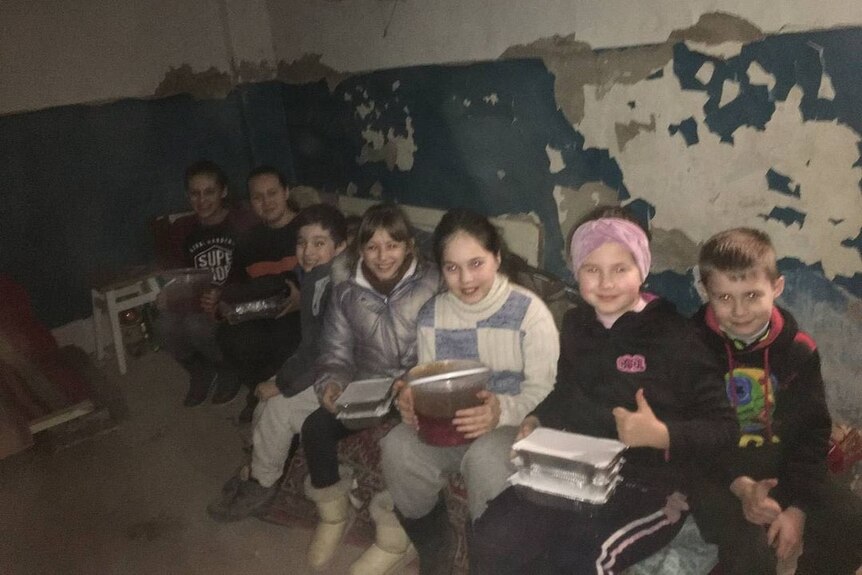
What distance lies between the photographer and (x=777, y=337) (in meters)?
1.69

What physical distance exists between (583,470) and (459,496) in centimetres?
59

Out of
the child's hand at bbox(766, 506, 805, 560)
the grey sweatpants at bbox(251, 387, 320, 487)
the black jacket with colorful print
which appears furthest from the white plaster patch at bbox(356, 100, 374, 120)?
the child's hand at bbox(766, 506, 805, 560)

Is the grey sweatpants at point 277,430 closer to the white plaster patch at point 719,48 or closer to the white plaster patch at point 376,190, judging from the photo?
the white plaster patch at point 376,190

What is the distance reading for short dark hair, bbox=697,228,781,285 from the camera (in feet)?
5.46

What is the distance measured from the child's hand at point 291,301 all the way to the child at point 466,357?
1014 millimetres

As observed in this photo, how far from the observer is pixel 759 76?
1990mm

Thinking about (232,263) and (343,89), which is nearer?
(232,263)

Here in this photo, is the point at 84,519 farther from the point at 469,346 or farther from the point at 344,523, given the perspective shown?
the point at 469,346

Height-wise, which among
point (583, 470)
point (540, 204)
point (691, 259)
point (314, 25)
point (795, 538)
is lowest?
point (795, 538)

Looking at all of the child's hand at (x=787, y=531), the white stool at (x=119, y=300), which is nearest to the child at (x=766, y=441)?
the child's hand at (x=787, y=531)

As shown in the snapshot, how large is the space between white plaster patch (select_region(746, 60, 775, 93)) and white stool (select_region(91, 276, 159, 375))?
9.83ft

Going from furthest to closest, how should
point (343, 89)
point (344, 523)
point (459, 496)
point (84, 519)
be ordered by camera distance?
1. point (343, 89)
2. point (84, 519)
3. point (344, 523)
4. point (459, 496)

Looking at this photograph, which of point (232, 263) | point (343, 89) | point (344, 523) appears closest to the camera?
point (344, 523)

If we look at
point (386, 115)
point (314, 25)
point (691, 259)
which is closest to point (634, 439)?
point (691, 259)
